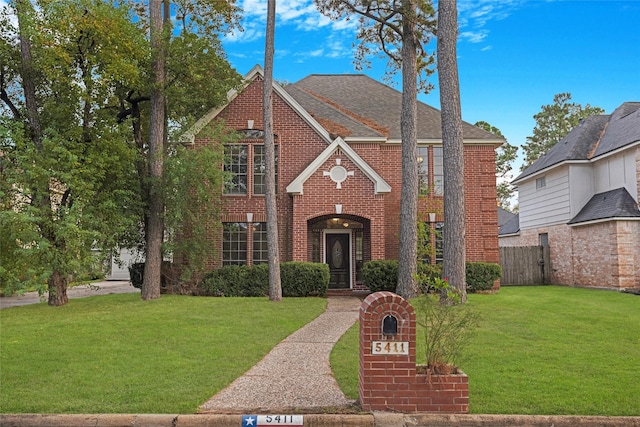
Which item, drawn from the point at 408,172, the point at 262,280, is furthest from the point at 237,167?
the point at 408,172

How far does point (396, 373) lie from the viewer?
523 cm

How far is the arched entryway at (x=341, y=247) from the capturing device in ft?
61.3

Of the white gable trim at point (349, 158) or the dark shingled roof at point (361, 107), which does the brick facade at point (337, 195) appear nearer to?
the white gable trim at point (349, 158)

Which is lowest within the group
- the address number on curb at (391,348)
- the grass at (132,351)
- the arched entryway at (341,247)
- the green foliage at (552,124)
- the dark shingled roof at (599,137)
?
the grass at (132,351)

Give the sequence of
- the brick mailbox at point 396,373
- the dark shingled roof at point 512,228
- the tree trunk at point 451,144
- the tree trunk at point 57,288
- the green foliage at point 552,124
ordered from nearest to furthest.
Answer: the brick mailbox at point 396,373
the tree trunk at point 451,144
the tree trunk at point 57,288
the dark shingled roof at point 512,228
the green foliage at point 552,124

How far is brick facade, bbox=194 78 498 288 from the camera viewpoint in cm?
1719

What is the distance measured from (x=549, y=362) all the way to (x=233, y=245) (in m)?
12.6

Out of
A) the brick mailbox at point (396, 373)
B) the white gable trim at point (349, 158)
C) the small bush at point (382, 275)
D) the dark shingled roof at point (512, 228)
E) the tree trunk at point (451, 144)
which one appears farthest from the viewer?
the dark shingled roof at point (512, 228)

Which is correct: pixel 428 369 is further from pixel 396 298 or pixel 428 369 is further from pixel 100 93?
pixel 100 93

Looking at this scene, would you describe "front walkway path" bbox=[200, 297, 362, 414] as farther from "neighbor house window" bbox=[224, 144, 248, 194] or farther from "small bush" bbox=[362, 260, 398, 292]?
"neighbor house window" bbox=[224, 144, 248, 194]

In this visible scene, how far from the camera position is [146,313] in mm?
11992

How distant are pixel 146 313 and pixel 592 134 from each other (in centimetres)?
2080

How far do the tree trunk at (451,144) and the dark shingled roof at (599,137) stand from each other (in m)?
9.88

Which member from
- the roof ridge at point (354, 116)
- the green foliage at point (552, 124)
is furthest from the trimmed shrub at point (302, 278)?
the green foliage at point (552, 124)
